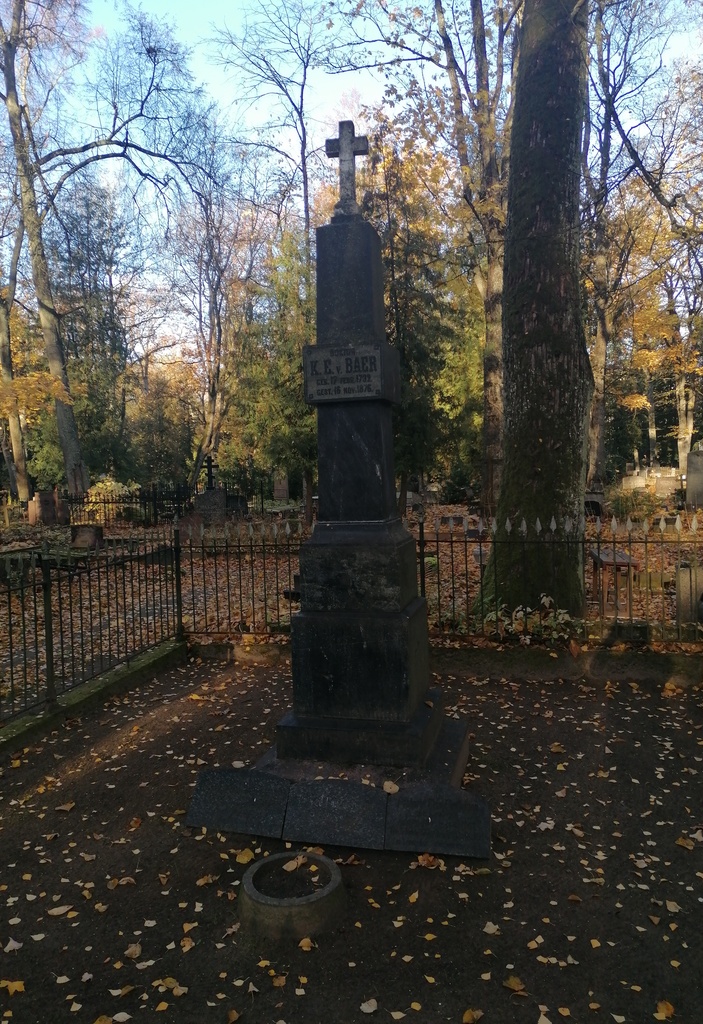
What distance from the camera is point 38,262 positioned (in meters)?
20.4

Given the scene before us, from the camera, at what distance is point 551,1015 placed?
9.04 feet

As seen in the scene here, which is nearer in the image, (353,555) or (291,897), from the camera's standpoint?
(291,897)

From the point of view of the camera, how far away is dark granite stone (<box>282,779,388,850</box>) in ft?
13.0

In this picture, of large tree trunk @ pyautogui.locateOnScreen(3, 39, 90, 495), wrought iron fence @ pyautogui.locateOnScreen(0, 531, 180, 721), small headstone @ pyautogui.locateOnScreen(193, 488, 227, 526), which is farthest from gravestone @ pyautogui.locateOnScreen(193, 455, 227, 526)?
wrought iron fence @ pyautogui.locateOnScreen(0, 531, 180, 721)

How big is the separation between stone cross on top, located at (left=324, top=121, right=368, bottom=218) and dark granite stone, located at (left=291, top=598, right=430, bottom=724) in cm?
276

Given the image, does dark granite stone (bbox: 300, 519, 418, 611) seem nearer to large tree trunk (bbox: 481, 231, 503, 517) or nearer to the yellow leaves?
the yellow leaves

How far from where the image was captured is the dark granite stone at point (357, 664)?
14.7ft

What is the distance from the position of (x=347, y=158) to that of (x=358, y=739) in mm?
3941

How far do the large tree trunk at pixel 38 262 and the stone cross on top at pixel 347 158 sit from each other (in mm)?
A: 17390

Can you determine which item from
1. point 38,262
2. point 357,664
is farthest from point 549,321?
point 38,262

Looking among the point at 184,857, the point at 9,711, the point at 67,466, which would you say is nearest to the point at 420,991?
the point at 184,857

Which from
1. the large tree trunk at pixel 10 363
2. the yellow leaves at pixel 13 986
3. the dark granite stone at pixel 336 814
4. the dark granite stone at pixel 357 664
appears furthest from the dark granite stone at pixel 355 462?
the large tree trunk at pixel 10 363

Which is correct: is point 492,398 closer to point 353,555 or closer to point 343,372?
point 343,372

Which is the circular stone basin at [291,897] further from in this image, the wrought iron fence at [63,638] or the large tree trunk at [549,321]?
the large tree trunk at [549,321]
